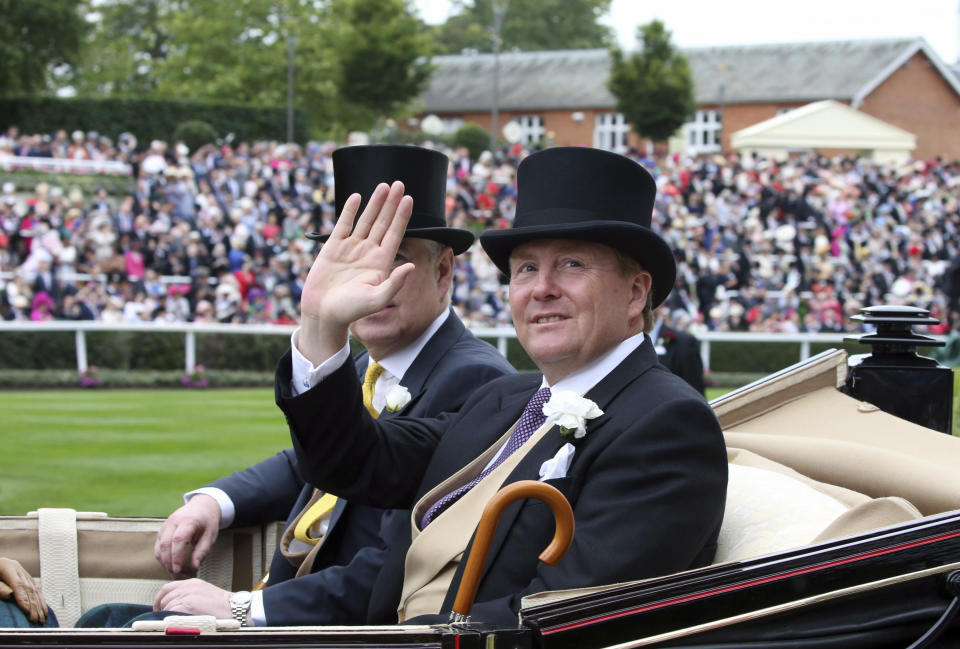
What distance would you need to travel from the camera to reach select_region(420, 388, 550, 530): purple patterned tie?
3.22 meters

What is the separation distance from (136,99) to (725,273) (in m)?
24.2

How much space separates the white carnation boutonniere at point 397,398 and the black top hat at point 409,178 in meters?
0.53

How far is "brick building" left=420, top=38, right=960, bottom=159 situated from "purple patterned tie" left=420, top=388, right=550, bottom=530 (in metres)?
53.3

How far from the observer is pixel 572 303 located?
10.2 ft

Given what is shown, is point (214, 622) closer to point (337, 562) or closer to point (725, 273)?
point (337, 562)

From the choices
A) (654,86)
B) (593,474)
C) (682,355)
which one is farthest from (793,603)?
(654,86)

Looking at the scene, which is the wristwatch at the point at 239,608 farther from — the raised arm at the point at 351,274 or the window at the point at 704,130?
the window at the point at 704,130

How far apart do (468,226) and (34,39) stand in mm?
21345

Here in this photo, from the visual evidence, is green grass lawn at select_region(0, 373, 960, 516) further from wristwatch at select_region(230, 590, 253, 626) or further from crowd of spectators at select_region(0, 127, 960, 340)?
wristwatch at select_region(230, 590, 253, 626)

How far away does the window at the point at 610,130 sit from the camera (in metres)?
58.5

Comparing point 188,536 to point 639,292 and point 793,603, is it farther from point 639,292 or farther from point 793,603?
point 793,603

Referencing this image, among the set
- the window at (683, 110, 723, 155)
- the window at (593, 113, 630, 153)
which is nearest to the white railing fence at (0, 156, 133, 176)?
the window at (593, 113, 630, 153)

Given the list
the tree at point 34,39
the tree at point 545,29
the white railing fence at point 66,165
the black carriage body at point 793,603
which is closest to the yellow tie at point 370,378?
the black carriage body at point 793,603

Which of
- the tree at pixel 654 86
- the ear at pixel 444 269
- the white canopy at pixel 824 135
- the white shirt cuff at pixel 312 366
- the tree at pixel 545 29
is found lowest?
the white shirt cuff at pixel 312 366
